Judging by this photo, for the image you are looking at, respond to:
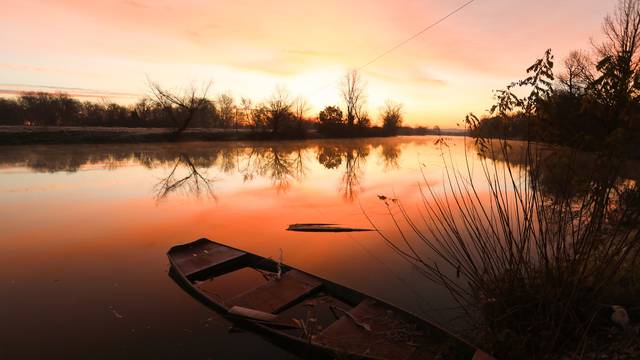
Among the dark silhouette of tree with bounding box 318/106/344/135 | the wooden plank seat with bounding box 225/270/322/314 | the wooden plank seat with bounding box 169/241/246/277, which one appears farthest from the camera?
the dark silhouette of tree with bounding box 318/106/344/135

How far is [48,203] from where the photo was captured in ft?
40.6

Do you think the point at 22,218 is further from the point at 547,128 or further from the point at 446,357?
the point at 547,128

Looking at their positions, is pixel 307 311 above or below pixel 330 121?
below

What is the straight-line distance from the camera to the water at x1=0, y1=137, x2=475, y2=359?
5.01 meters

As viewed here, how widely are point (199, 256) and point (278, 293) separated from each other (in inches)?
95.2

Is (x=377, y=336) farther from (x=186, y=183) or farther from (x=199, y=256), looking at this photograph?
(x=186, y=183)

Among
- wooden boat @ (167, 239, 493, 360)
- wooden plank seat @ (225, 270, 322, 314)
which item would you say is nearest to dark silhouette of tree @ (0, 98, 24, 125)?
wooden boat @ (167, 239, 493, 360)

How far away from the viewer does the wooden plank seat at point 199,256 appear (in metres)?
6.95

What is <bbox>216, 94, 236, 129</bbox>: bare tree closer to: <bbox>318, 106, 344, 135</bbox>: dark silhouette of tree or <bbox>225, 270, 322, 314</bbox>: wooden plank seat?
<bbox>318, 106, 344, 135</bbox>: dark silhouette of tree

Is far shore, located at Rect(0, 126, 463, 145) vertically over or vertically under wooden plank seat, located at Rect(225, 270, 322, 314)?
over

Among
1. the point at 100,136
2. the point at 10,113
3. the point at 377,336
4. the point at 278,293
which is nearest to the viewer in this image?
the point at 377,336

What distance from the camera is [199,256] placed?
7.53 metres

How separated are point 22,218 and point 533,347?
12.7 m

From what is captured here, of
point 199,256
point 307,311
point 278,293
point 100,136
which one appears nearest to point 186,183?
point 199,256
